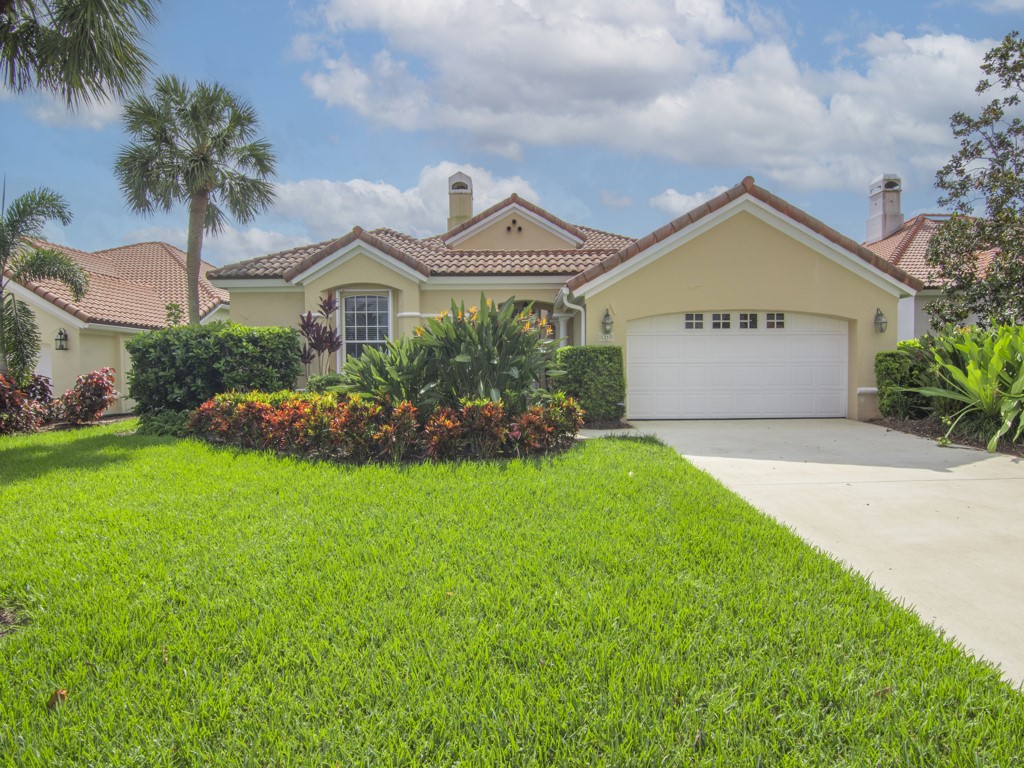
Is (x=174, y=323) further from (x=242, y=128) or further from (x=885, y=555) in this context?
(x=885, y=555)

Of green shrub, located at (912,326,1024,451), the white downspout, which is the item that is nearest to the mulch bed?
green shrub, located at (912,326,1024,451)

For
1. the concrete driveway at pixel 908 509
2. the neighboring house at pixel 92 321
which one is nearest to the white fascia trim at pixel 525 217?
the neighboring house at pixel 92 321

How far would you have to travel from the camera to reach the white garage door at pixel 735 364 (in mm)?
13734

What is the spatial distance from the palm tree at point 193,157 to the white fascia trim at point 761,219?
12120 millimetres

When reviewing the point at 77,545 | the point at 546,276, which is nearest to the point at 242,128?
the point at 546,276

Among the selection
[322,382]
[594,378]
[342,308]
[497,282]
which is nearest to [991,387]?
[594,378]

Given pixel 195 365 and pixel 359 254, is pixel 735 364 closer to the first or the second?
pixel 359 254

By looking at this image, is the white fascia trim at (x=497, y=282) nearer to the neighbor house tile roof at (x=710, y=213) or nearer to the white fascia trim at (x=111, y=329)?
the neighbor house tile roof at (x=710, y=213)

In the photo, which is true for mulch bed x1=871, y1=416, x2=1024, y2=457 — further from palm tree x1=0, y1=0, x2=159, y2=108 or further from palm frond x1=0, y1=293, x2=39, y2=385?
palm frond x1=0, y1=293, x2=39, y2=385

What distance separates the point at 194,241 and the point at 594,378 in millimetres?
13780

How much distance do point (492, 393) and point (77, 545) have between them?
5.30m

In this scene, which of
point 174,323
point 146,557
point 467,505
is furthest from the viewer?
point 174,323

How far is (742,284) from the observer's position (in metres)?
13.4

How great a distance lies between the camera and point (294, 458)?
28.1ft
